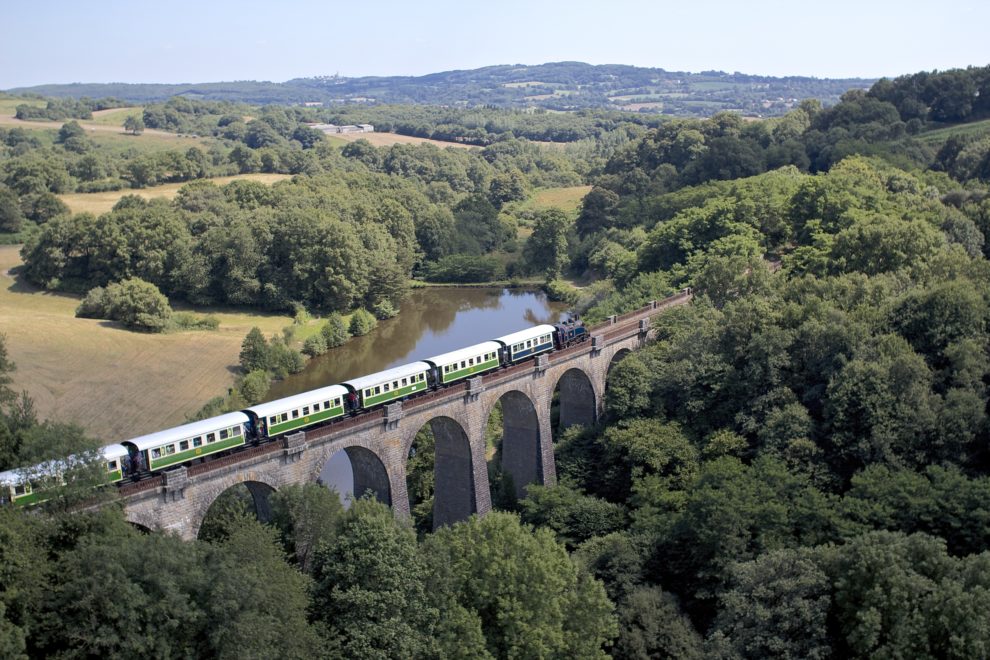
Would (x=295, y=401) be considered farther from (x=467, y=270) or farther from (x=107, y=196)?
(x=107, y=196)

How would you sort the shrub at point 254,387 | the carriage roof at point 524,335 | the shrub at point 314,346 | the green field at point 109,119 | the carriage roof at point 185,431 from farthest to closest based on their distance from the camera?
1. the green field at point 109,119
2. the shrub at point 314,346
3. the shrub at point 254,387
4. the carriage roof at point 524,335
5. the carriage roof at point 185,431

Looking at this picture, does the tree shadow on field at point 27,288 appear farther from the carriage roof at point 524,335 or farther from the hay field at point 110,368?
the carriage roof at point 524,335

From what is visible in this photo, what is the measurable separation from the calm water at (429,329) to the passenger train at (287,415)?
2357 centimetres

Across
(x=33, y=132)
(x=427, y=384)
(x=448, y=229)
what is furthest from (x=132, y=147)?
(x=427, y=384)

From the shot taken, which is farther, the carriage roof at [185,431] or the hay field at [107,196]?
the hay field at [107,196]

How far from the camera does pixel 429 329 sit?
8675 cm

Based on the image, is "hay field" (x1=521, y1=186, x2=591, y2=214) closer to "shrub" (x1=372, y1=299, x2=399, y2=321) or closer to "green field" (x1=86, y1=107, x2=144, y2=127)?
"shrub" (x1=372, y1=299, x2=399, y2=321)

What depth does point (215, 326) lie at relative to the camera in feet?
257

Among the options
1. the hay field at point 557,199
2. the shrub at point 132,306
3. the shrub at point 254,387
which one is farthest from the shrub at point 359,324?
the hay field at point 557,199

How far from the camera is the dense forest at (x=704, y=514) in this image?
88.2ft

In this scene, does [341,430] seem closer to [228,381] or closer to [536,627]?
[536,627]

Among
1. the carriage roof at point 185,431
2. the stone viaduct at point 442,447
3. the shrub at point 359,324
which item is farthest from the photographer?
the shrub at point 359,324

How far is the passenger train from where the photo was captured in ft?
107

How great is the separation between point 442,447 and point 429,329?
4302 centimetres
